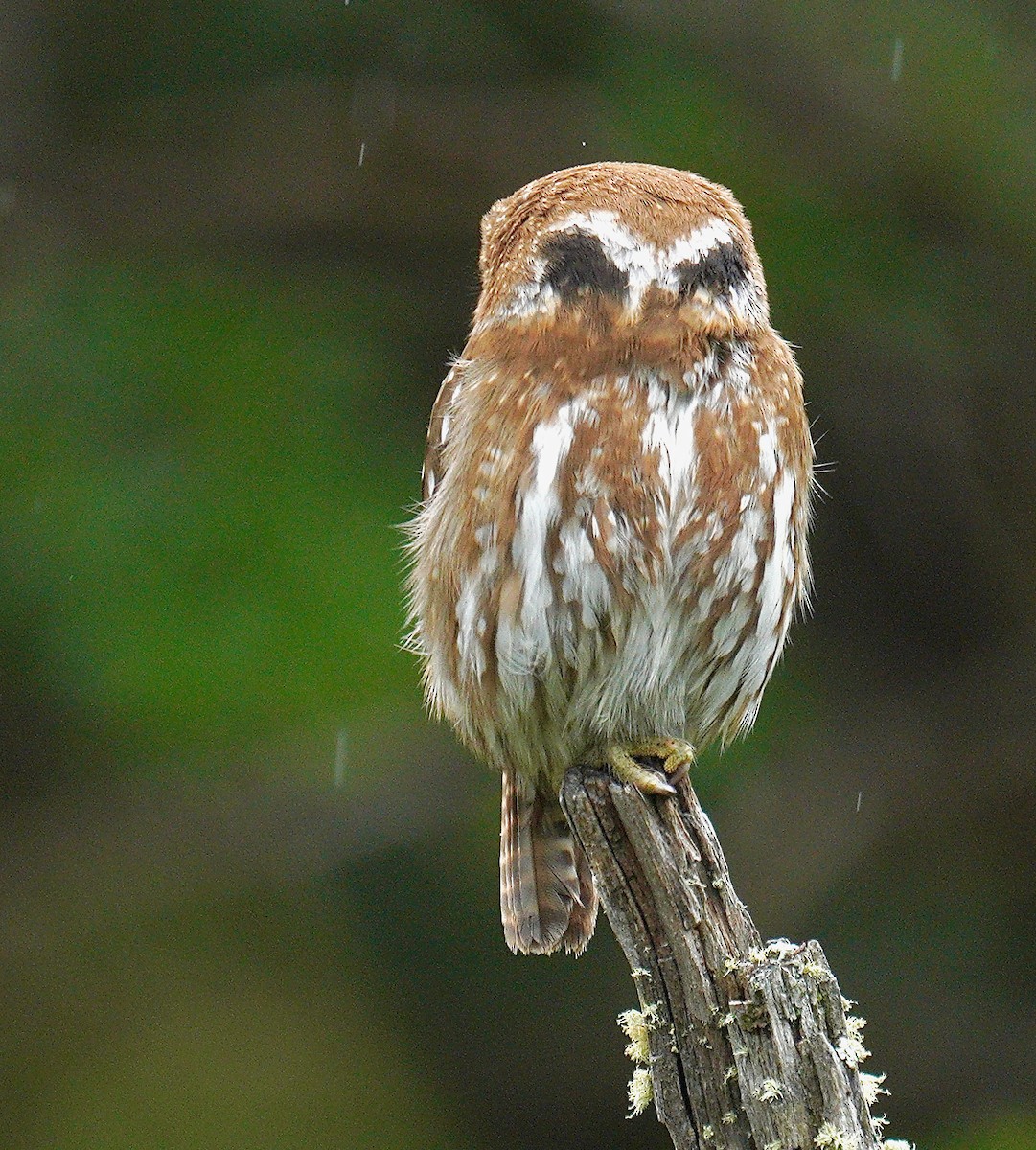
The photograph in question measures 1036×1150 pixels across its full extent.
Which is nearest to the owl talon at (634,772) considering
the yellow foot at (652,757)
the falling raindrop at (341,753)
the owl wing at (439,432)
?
the yellow foot at (652,757)

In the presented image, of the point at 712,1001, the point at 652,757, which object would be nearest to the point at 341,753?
the point at 652,757

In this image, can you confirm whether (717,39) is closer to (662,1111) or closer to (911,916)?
(911,916)

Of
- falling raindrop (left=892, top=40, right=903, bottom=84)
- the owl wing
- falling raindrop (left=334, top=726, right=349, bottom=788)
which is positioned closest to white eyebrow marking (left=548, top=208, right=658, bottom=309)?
the owl wing

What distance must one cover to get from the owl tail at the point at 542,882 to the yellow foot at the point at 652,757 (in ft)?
1.12

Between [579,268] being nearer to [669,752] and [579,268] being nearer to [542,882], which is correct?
[669,752]

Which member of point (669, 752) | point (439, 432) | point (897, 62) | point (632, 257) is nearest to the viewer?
point (632, 257)

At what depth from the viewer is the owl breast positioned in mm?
2891

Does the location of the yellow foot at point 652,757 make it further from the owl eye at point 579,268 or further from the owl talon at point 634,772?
the owl eye at point 579,268

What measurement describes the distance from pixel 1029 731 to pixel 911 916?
73 cm

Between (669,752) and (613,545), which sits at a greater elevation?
(613,545)

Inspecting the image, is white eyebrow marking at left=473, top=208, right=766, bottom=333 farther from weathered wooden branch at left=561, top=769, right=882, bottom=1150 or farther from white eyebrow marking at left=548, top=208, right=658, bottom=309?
weathered wooden branch at left=561, top=769, right=882, bottom=1150

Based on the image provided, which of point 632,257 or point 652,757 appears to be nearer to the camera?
point 632,257

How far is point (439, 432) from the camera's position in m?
3.22

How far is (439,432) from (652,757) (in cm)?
72
